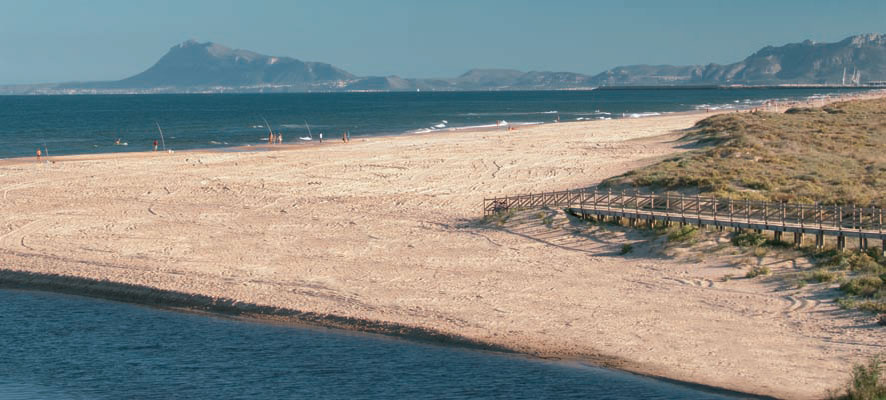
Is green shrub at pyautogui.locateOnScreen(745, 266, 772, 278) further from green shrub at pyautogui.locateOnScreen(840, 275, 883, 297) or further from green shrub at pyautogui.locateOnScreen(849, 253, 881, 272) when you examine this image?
green shrub at pyautogui.locateOnScreen(840, 275, 883, 297)

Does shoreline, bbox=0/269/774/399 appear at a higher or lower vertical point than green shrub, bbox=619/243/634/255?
lower

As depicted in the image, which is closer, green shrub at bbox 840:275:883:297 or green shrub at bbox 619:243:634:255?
green shrub at bbox 840:275:883:297

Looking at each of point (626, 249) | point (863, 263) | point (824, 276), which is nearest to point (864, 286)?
point (824, 276)

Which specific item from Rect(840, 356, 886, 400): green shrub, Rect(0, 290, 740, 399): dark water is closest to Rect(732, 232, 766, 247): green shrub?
Rect(0, 290, 740, 399): dark water

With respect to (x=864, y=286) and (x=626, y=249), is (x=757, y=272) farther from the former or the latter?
(x=626, y=249)

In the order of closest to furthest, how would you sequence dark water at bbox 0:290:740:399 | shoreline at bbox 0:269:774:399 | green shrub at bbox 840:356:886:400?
green shrub at bbox 840:356:886:400, dark water at bbox 0:290:740:399, shoreline at bbox 0:269:774:399
